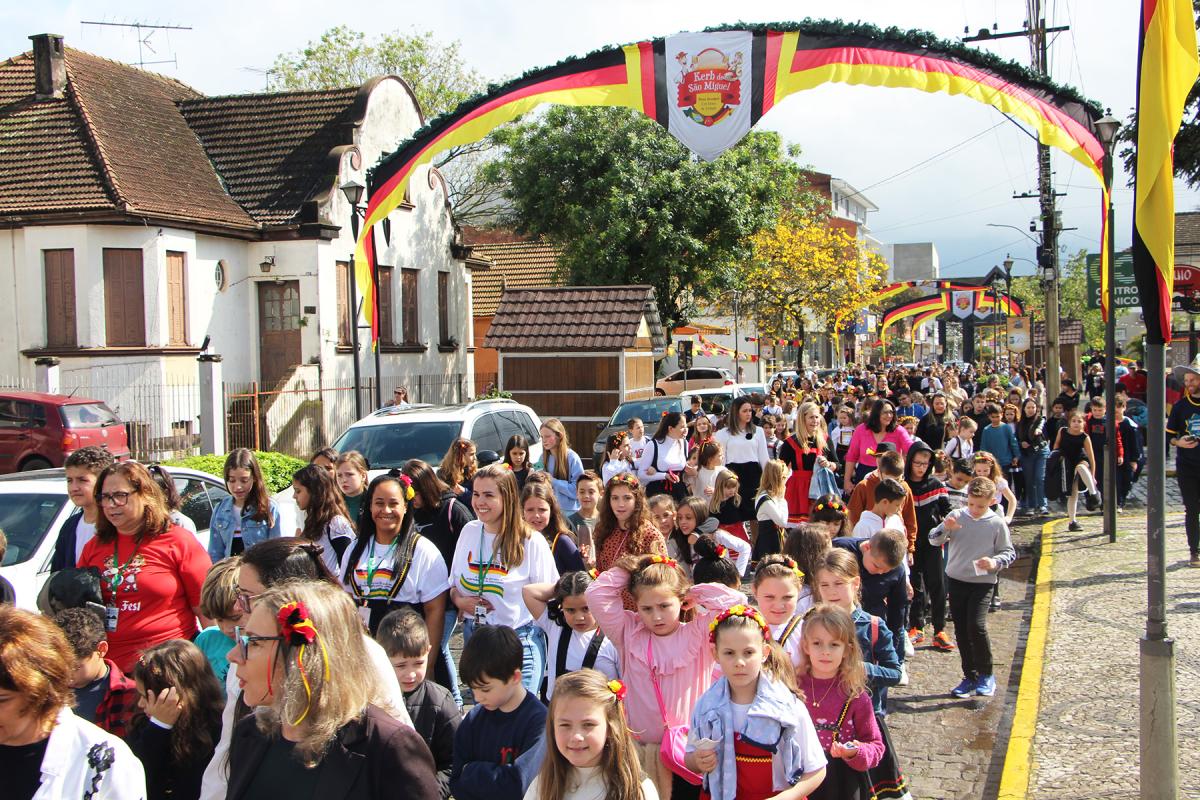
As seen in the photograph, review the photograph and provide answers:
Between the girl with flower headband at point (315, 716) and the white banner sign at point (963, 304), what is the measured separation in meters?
61.1

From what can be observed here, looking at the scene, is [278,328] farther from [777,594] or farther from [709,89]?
[777,594]

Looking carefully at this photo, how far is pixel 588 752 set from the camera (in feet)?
11.0

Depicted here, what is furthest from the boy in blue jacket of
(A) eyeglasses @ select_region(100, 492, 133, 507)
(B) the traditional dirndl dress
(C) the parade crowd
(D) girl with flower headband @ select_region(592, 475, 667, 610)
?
(D) girl with flower headband @ select_region(592, 475, 667, 610)

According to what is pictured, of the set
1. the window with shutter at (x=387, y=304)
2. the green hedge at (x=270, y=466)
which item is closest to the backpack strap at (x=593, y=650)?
the green hedge at (x=270, y=466)

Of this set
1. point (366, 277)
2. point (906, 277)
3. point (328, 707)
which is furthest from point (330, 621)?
point (906, 277)

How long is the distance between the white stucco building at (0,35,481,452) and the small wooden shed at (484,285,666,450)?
533 centimetres

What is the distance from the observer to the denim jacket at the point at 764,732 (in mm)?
3916

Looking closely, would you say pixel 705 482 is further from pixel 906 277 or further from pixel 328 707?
pixel 906 277

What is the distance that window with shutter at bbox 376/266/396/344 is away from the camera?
92.5 ft

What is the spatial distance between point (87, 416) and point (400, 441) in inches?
369

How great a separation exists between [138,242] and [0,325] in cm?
330

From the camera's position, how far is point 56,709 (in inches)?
116

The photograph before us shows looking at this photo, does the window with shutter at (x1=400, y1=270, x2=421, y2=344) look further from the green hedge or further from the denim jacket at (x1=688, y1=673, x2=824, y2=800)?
the denim jacket at (x1=688, y1=673, x2=824, y2=800)

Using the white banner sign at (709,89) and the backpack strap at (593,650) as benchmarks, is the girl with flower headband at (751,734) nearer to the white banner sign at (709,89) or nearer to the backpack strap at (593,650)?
the backpack strap at (593,650)
